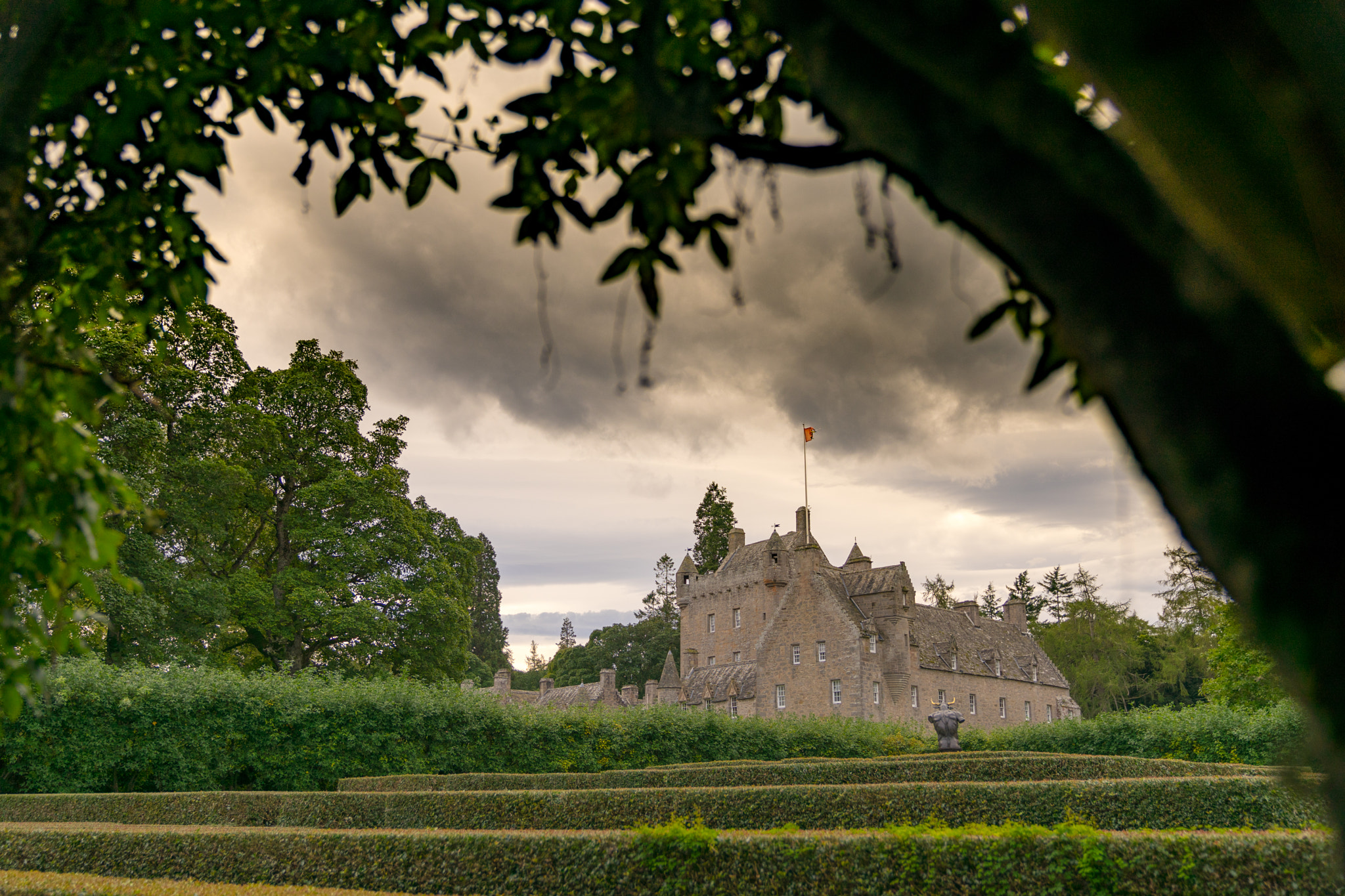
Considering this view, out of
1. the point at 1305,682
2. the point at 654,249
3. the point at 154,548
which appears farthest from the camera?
the point at 154,548

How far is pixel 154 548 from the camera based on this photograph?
20953mm

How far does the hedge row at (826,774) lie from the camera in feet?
55.8

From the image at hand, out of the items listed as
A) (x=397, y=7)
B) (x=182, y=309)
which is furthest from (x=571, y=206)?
(x=182, y=309)

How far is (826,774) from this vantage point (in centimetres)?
1816

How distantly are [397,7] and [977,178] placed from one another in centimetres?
289

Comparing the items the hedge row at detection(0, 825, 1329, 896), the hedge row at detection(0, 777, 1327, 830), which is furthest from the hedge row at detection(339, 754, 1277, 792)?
the hedge row at detection(0, 825, 1329, 896)

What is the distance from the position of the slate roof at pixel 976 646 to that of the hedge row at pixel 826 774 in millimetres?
23726

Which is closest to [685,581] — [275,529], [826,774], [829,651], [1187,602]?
[829,651]

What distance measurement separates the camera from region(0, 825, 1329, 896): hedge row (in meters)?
6.84

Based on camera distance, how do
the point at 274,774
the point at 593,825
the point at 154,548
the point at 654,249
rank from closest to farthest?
the point at 654,249, the point at 593,825, the point at 274,774, the point at 154,548

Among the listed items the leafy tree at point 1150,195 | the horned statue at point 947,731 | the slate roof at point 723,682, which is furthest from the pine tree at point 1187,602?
the leafy tree at point 1150,195

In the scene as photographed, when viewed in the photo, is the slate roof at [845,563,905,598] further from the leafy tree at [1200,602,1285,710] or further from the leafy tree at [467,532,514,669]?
the leafy tree at [467,532,514,669]

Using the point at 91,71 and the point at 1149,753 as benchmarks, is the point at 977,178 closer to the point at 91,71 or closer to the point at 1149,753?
the point at 91,71

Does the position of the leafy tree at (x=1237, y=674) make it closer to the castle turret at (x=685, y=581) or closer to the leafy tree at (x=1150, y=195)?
the leafy tree at (x=1150, y=195)
